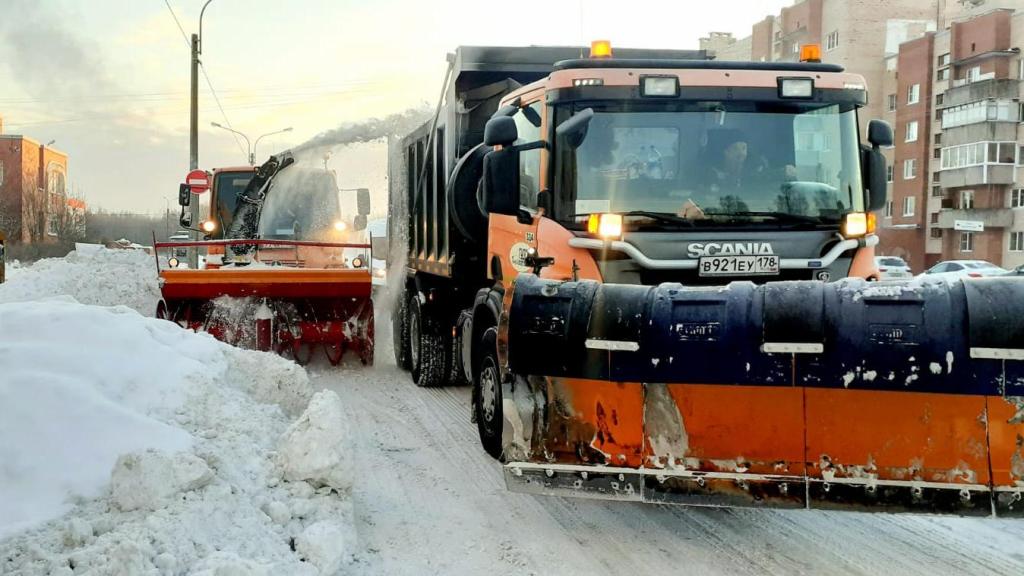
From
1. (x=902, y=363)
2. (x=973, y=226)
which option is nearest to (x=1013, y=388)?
(x=902, y=363)

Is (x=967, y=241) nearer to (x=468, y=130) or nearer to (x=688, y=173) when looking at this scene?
(x=468, y=130)

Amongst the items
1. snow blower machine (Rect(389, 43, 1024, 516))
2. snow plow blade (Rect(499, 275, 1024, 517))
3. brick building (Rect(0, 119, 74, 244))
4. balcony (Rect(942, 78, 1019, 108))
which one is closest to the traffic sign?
snow blower machine (Rect(389, 43, 1024, 516))

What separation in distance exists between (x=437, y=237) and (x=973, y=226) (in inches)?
1891

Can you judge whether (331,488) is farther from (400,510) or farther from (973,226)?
(973,226)

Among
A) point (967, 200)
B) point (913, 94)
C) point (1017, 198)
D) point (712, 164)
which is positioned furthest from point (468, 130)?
point (913, 94)

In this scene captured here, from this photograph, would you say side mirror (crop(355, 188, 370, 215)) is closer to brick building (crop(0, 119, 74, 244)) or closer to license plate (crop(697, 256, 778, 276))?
license plate (crop(697, 256, 778, 276))

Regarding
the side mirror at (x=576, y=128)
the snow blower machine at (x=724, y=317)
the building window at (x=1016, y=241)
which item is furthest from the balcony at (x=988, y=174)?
the side mirror at (x=576, y=128)

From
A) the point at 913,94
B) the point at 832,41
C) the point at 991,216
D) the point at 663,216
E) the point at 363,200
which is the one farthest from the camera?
the point at 832,41

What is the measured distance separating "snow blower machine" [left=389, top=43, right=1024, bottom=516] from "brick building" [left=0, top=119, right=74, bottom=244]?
4306 centimetres

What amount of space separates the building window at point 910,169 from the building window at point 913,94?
3.67 metres

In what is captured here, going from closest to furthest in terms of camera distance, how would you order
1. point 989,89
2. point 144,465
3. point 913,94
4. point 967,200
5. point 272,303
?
point 144,465 < point 272,303 < point 989,89 < point 967,200 < point 913,94

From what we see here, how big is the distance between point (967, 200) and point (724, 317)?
179 feet

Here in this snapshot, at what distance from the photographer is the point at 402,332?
11805 mm

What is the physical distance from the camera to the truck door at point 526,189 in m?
6.12
